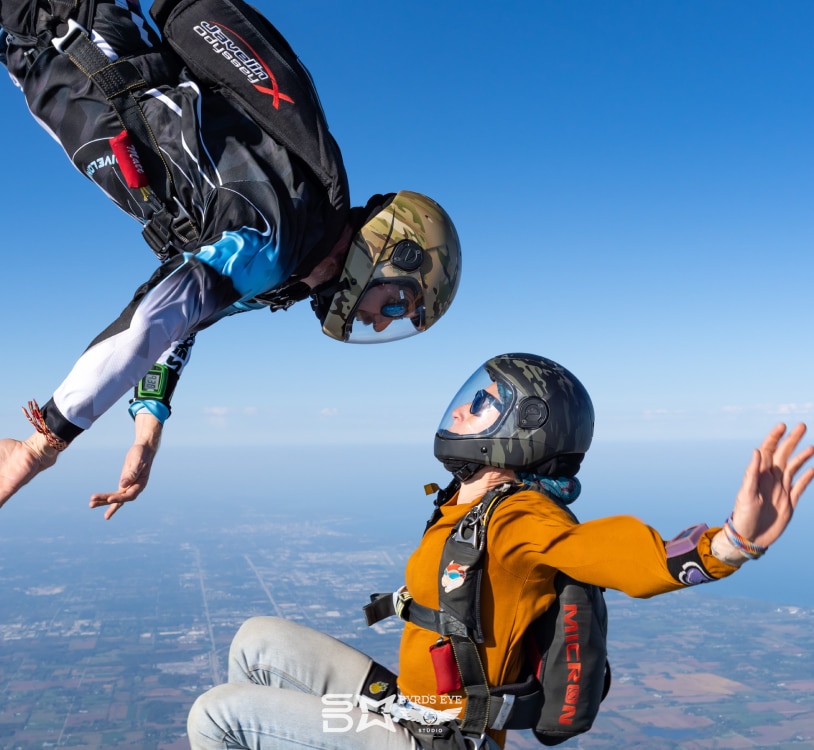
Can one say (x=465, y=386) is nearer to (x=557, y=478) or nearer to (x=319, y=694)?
(x=557, y=478)

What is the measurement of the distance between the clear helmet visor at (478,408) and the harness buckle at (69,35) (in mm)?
2043

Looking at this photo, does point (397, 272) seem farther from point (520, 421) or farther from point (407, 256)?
point (520, 421)

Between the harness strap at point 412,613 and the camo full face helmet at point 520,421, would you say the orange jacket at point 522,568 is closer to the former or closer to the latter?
the harness strap at point 412,613

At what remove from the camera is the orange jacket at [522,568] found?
178 centimetres

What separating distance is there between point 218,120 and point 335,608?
6550cm

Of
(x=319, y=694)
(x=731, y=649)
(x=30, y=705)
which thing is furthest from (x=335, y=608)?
(x=319, y=694)

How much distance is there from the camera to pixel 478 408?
2861 mm

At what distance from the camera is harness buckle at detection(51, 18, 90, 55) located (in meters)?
2.81

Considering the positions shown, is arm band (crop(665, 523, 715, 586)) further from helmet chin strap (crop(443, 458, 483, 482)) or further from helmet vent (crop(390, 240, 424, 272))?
helmet vent (crop(390, 240, 424, 272))

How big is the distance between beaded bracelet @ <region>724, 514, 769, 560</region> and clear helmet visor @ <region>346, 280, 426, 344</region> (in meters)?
1.99

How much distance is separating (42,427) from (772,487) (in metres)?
1.88

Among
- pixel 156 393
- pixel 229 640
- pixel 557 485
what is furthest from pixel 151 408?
pixel 229 640

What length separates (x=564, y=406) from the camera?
→ 109 inches

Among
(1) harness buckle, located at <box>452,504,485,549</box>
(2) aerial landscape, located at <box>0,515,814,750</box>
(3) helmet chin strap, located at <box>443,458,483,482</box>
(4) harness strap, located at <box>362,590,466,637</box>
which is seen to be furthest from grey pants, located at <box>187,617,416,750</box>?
(2) aerial landscape, located at <box>0,515,814,750</box>
